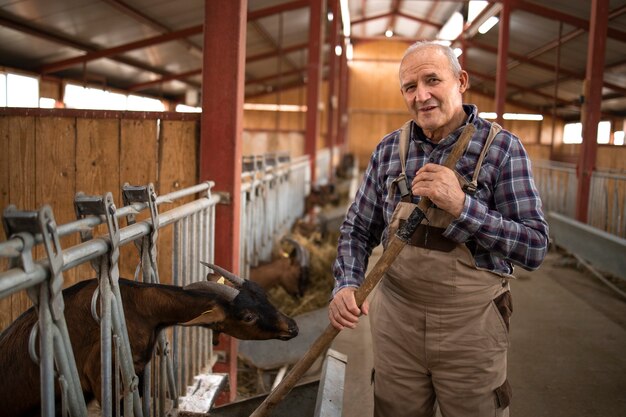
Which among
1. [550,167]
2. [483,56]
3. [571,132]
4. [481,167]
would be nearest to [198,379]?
[481,167]

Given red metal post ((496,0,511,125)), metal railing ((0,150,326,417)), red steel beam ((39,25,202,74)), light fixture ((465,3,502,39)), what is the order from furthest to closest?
red steel beam ((39,25,202,74)) < light fixture ((465,3,502,39)) < red metal post ((496,0,511,125)) < metal railing ((0,150,326,417))

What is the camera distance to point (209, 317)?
258cm

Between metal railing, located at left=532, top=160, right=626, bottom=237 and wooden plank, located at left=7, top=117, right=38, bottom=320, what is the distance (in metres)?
7.15

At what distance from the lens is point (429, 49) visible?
2.20 meters

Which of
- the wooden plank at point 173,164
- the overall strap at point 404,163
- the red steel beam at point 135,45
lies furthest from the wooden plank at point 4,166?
the red steel beam at point 135,45

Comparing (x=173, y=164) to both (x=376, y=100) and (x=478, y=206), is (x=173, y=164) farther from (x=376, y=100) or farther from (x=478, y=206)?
(x=376, y=100)

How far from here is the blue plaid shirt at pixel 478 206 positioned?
6.75 feet

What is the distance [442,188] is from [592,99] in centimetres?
844

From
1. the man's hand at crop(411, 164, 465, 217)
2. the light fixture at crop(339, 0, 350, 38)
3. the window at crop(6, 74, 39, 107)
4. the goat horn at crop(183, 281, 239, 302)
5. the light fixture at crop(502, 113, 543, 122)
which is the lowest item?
the goat horn at crop(183, 281, 239, 302)

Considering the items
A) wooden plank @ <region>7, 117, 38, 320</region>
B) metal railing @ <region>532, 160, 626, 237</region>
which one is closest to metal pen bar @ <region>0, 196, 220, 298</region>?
wooden plank @ <region>7, 117, 38, 320</region>

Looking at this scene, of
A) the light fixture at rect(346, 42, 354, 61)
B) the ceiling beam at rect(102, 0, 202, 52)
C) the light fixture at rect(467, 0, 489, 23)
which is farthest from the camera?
the light fixture at rect(346, 42, 354, 61)

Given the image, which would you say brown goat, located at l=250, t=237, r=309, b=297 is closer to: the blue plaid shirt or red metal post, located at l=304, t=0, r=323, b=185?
the blue plaid shirt

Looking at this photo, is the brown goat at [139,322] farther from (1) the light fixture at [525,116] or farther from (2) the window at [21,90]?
(1) the light fixture at [525,116]

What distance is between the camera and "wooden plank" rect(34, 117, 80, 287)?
4.14m
